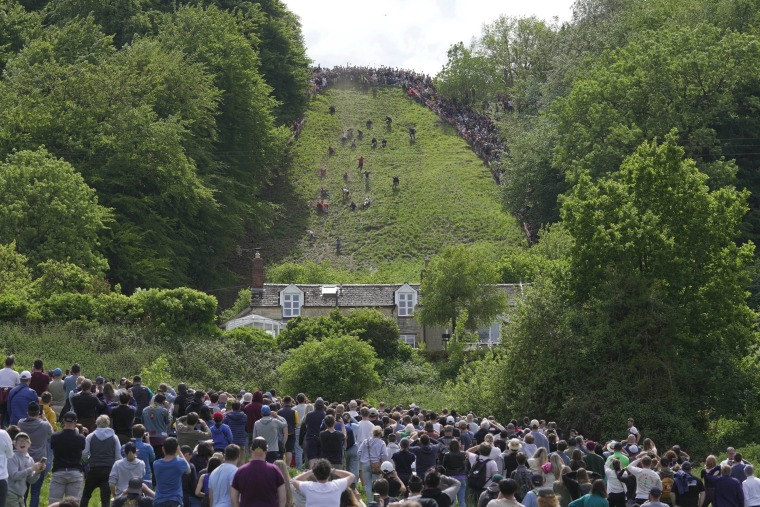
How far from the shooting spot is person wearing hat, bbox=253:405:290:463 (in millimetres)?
24703

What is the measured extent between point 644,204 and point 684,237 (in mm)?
1875

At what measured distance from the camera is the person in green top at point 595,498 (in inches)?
770

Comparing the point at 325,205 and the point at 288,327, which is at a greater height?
the point at 325,205

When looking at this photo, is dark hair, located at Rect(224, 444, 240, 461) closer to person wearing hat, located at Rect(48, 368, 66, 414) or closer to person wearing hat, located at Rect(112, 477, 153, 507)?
person wearing hat, located at Rect(112, 477, 153, 507)

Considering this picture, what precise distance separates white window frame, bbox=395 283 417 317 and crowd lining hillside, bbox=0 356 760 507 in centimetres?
4350

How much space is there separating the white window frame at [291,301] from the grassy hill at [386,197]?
489 inches

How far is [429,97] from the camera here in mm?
125625

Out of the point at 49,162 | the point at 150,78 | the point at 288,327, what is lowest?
the point at 288,327

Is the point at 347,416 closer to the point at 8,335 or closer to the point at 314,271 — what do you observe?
the point at 8,335

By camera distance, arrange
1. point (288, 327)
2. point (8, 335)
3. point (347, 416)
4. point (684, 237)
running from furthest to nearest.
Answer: point (288, 327) → point (8, 335) → point (684, 237) → point (347, 416)

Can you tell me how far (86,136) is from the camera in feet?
238

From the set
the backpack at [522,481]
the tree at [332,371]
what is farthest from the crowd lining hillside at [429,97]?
the backpack at [522,481]

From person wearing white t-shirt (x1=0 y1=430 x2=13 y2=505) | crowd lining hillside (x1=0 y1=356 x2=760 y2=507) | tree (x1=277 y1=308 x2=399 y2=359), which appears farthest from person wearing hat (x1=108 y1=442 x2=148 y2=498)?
tree (x1=277 y1=308 x2=399 y2=359)

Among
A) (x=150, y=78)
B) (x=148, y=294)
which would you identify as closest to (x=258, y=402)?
(x=148, y=294)
